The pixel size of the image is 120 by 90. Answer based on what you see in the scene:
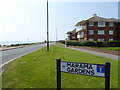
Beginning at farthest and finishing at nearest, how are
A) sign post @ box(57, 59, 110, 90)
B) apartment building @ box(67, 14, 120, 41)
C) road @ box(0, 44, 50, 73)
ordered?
apartment building @ box(67, 14, 120, 41), road @ box(0, 44, 50, 73), sign post @ box(57, 59, 110, 90)

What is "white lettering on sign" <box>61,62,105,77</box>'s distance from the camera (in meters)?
3.05

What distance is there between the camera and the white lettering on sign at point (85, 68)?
3051mm

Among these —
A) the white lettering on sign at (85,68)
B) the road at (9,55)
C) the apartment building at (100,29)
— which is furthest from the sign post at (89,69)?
the apartment building at (100,29)

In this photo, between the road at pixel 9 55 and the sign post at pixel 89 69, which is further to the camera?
the road at pixel 9 55

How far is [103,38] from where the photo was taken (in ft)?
123

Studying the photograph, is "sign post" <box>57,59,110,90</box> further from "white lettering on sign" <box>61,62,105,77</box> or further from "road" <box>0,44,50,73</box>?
"road" <box>0,44,50,73</box>

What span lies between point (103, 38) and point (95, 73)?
36979mm

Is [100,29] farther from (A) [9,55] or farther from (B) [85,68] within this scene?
(B) [85,68]

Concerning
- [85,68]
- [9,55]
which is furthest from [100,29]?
[85,68]

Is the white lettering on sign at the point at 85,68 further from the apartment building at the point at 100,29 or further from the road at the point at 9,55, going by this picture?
the apartment building at the point at 100,29

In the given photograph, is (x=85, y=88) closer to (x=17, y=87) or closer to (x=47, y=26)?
(x=17, y=87)

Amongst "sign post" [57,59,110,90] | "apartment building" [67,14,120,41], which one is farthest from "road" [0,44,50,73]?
"apartment building" [67,14,120,41]

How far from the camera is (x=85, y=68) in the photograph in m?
3.24

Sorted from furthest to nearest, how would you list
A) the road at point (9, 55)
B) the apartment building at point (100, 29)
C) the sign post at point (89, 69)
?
the apartment building at point (100, 29) < the road at point (9, 55) < the sign post at point (89, 69)
